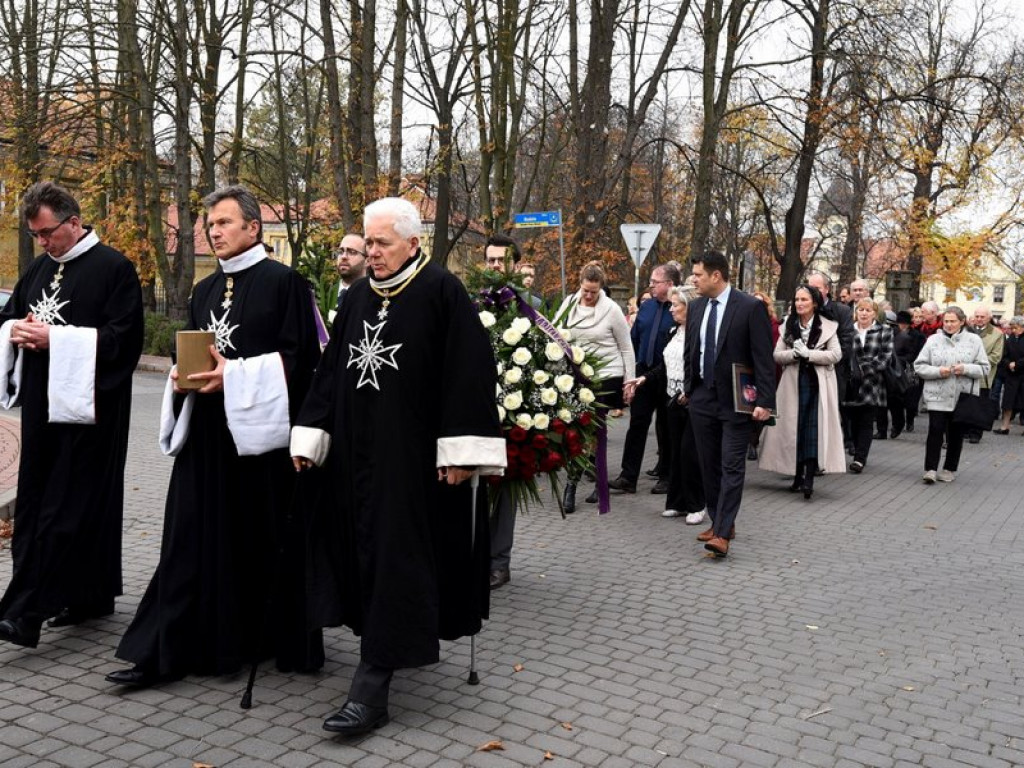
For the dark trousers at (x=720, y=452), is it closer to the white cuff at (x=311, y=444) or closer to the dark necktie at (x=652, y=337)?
the dark necktie at (x=652, y=337)

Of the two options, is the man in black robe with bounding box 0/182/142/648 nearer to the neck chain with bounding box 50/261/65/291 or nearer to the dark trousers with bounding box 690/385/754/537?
the neck chain with bounding box 50/261/65/291

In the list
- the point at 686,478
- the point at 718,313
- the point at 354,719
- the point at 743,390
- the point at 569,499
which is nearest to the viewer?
the point at 354,719

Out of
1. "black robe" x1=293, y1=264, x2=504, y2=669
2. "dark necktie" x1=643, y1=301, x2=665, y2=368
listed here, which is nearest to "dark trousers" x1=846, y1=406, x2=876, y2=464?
"dark necktie" x1=643, y1=301, x2=665, y2=368

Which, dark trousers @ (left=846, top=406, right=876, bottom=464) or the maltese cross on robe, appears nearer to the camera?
the maltese cross on robe

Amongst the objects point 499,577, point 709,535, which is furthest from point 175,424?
point 709,535

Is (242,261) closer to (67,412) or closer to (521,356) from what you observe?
(67,412)

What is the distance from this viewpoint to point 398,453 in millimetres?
4414

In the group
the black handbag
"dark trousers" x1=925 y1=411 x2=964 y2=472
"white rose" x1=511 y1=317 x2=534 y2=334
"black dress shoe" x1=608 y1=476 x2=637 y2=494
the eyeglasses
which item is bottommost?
"black dress shoe" x1=608 y1=476 x2=637 y2=494

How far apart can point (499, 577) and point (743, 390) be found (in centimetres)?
223

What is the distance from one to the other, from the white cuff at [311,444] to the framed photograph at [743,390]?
3797 mm

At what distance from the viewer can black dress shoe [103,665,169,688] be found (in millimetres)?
4691

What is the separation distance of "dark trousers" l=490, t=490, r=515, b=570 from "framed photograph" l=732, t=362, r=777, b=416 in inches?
75.9

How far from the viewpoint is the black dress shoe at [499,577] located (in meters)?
→ 6.65

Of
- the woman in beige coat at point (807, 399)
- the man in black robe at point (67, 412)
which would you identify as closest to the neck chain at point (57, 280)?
the man in black robe at point (67, 412)
